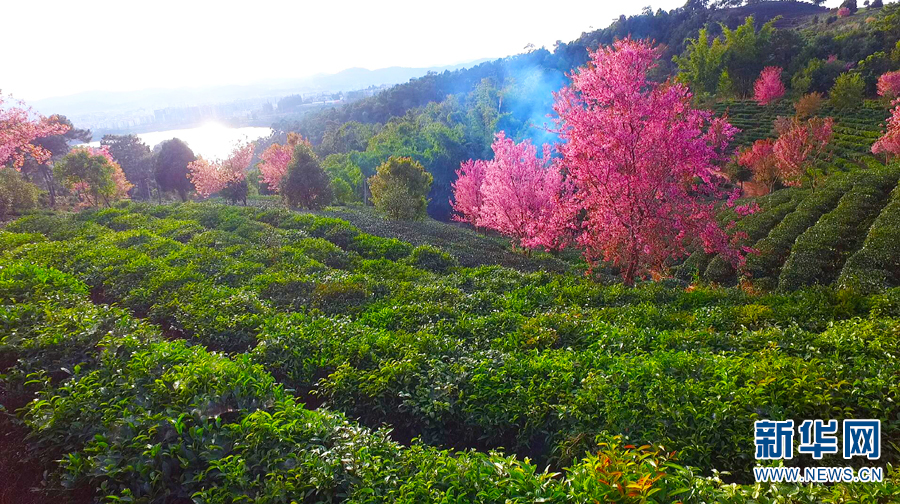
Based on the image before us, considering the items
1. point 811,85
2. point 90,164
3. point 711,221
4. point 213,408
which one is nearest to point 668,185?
point 711,221

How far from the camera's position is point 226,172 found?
36562 mm

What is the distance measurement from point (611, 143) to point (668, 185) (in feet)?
6.46

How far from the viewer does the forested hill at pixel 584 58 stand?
59.6 m

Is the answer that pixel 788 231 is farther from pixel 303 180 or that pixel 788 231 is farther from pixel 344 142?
pixel 344 142

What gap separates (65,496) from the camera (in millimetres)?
4312

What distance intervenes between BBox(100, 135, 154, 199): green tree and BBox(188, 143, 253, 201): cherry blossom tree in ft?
108

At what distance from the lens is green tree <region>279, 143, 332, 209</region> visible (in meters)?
32.8

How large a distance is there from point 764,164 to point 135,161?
79.6 metres

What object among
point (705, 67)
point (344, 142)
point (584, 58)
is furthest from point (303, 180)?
point (584, 58)

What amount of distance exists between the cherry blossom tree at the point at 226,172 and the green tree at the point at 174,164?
8.19 meters

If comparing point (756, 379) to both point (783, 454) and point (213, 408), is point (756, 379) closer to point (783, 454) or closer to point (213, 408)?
point (783, 454)

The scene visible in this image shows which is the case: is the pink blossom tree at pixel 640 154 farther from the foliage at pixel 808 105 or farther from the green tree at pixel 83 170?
the foliage at pixel 808 105

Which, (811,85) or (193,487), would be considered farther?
(811,85)

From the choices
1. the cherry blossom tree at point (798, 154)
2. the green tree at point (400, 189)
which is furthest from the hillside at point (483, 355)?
the cherry blossom tree at point (798, 154)
